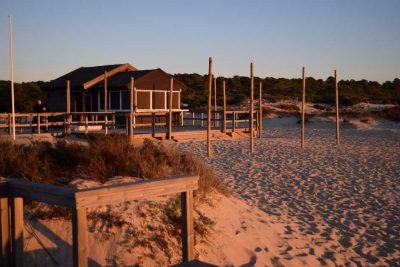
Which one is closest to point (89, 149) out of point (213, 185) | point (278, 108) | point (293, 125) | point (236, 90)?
point (213, 185)

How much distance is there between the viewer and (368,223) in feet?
32.3

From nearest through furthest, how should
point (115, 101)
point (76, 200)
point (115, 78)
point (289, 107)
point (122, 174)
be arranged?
point (76, 200)
point (122, 174)
point (115, 101)
point (115, 78)
point (289, 107)

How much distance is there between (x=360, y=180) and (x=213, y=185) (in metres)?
6.12

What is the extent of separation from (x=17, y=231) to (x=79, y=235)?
1085mm

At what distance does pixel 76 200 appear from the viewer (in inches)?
190

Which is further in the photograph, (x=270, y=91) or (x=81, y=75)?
(x=270, y=91)

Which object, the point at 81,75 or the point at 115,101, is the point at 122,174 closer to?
the point at 115,101

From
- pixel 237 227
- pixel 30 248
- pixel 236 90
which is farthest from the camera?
pixel 236 90

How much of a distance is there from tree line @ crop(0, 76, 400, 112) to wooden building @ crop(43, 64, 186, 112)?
19.2 metres

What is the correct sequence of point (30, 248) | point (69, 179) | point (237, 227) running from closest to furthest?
point (30, 248), point (69, 179), point (237, 227)

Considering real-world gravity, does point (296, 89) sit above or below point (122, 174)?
above

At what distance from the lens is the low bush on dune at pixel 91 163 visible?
7773 mm

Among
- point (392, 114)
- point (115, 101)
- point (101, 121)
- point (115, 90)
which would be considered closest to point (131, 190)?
point (101, 121)

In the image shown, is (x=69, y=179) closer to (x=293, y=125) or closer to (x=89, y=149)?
(x=89, y=149)
